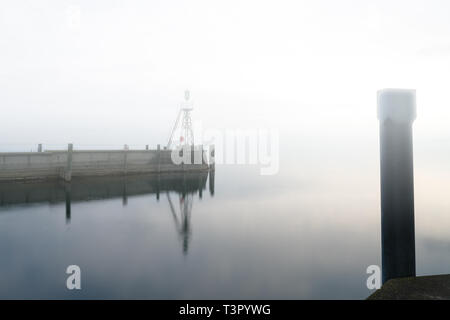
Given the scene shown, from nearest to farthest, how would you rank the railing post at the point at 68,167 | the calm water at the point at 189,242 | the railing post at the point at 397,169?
the railing post at the point at 397,169 → the calm water at the point at 189,242 → the railing post at the point at 68,167

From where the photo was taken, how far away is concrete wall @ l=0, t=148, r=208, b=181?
2723 centimetres

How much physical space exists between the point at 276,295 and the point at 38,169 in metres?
26.6

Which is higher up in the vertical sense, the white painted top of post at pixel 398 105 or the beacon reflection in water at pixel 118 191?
the white painted top of post at pixel 398 105

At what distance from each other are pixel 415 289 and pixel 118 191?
2700 cm

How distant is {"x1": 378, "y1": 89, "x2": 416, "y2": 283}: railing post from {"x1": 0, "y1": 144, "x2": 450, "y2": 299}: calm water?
681cm

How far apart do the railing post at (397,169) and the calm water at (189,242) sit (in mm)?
6807

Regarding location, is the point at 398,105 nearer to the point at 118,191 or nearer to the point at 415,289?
the point at 415,289

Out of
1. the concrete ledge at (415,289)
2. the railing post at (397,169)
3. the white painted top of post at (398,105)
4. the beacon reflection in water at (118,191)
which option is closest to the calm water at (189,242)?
the beacon reflection in water at (118,191)

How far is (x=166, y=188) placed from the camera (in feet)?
105

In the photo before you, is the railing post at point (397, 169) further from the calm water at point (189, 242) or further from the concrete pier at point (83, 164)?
the concrete pier at point (83, 164)

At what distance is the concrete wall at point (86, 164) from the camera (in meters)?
27.2

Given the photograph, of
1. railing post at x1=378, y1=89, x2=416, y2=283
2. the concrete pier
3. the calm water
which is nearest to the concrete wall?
the concrete pier
